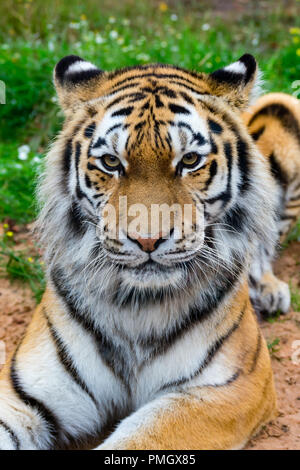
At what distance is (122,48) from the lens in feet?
19.0

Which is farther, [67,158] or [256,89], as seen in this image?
[256,89]

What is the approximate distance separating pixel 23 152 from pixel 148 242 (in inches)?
113

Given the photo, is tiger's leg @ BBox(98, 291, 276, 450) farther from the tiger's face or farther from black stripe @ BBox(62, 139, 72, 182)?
black stripe @ BBox(62, 139, 72, 182)

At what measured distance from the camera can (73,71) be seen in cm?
285

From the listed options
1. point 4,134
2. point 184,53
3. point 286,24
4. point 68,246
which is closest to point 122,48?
point 184,53

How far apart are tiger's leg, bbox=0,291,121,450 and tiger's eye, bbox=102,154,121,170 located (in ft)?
2.09

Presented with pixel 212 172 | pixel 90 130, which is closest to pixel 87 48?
pixel 90 130

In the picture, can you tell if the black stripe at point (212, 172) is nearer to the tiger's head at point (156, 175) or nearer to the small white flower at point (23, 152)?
the tiger's head at point (156, 175)

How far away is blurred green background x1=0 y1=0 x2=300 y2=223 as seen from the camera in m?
5.18

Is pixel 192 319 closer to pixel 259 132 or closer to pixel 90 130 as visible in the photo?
pixel 90 130

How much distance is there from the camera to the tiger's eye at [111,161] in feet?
8.24
